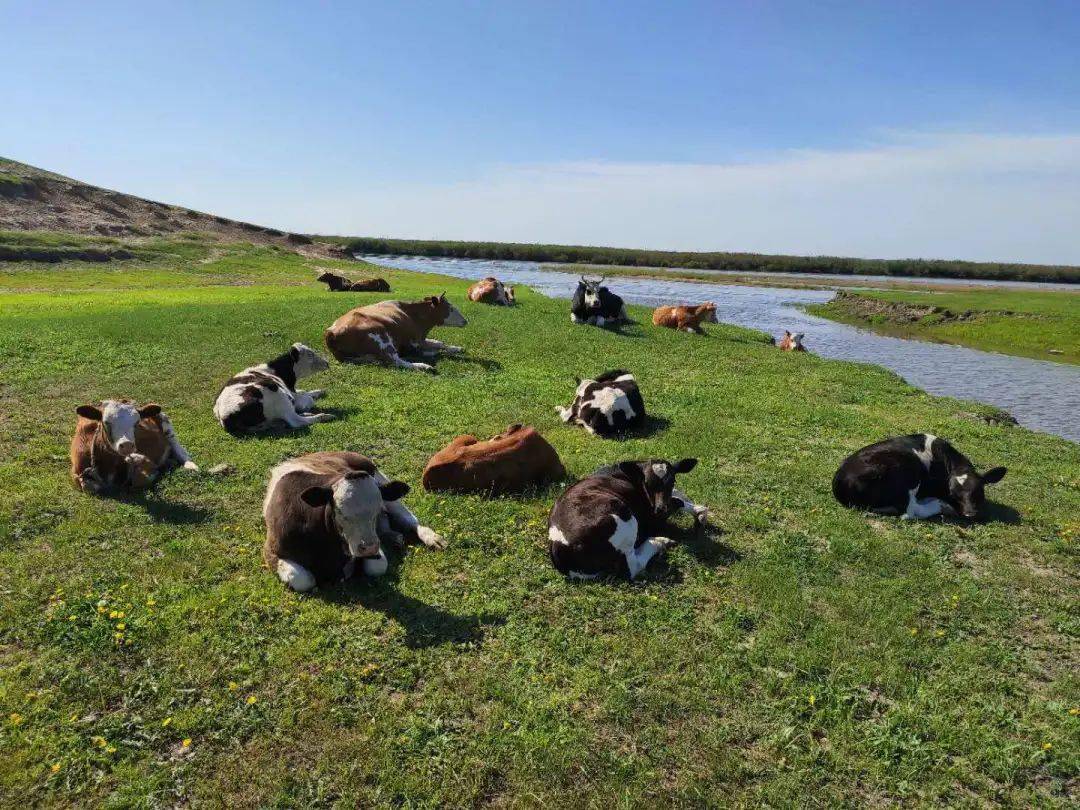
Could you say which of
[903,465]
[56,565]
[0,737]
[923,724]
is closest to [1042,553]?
[903,465]

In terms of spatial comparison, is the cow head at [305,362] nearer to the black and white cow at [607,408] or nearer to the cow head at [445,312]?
the black and white cow at [607,408]

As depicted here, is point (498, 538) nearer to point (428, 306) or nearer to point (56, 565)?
point (56, 565)

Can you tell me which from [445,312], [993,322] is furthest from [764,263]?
[445,312]

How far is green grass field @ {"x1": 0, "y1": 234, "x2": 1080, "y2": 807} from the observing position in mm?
4043

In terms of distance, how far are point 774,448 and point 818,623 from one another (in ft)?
16.9

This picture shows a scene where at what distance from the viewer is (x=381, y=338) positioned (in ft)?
50.6

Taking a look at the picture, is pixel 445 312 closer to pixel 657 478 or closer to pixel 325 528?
pixel 657 478

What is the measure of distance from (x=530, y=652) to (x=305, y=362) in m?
9.20

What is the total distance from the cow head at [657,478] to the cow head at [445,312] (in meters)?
11.4

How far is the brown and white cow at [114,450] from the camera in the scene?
7879mm

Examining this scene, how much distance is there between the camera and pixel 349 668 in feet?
16.1

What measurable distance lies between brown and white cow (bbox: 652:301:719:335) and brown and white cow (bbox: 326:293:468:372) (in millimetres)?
9364

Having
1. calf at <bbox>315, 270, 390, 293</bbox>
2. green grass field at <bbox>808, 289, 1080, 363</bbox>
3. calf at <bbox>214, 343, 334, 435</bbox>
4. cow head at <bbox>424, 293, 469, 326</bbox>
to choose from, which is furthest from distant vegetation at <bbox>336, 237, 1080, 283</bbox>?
calf at <bbox>214, 343, 334, 435</bbox>

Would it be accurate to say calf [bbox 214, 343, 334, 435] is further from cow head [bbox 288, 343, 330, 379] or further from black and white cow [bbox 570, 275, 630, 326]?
black and white cow [bbox 570, 275, 630, 326]
